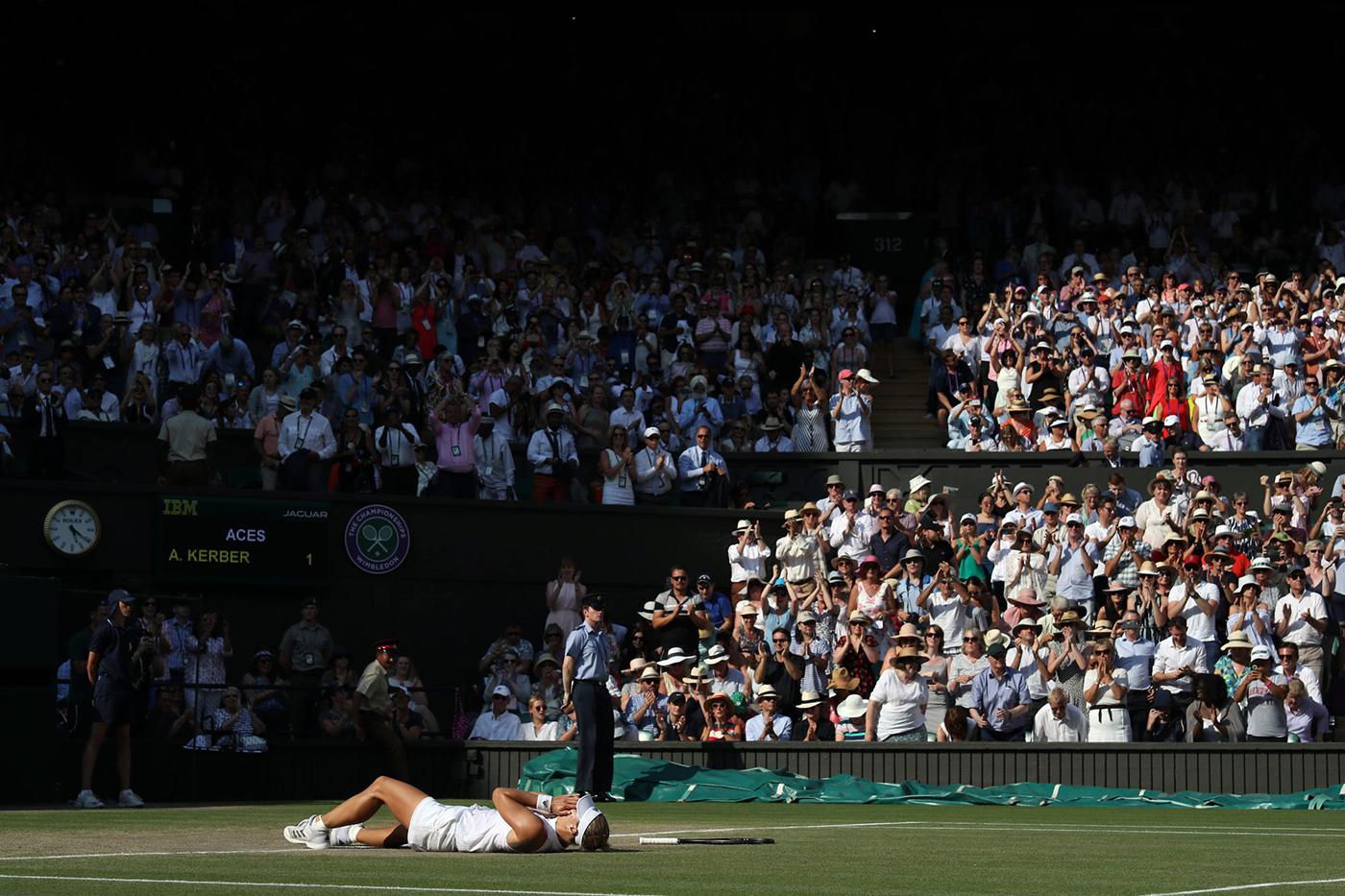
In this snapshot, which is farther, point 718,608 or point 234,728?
point 718,608

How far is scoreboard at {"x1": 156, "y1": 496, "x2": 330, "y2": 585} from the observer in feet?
70.0

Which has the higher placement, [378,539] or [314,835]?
[378,539]

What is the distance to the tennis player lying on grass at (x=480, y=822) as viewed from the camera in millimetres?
9930

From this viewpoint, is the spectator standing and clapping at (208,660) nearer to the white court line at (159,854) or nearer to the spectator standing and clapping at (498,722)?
the spectator standing and clapping at (498,722)

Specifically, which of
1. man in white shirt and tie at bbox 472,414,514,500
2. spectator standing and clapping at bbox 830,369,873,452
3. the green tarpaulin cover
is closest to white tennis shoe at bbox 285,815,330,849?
the green tarpaulin cover

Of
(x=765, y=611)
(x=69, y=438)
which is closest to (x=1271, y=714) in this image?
(x=765, y=611)

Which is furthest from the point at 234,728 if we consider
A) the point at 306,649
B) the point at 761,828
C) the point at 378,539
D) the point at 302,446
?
the point at 761,828

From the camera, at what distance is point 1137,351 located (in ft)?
77.8

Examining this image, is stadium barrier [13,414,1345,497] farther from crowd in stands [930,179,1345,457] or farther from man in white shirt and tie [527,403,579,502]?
man in white shirt and tie [527,403,579,502]

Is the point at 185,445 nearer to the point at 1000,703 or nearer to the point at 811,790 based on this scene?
the point at 811,790

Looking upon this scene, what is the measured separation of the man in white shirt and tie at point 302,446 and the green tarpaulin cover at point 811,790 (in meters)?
5.63

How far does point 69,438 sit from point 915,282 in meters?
15.0

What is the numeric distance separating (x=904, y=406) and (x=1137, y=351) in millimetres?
4004

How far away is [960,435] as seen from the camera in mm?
24781
